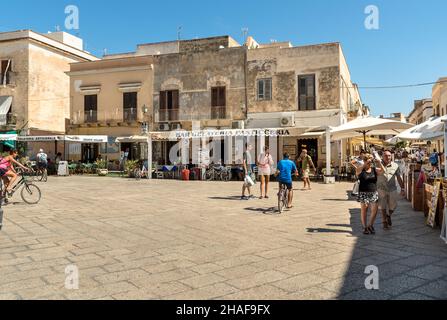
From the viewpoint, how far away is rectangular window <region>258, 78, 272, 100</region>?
71.8 ft

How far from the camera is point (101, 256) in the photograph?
487 centimetres

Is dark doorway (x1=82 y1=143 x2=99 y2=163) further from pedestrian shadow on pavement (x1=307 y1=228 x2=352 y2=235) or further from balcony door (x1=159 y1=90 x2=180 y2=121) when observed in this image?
pedestrian shadow on pavement (x1=307 y1=228 x2=352 y2=235)

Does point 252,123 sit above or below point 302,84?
below

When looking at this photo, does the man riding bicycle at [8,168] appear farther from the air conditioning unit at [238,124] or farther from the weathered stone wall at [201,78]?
the weathered stone wall at [201,78]

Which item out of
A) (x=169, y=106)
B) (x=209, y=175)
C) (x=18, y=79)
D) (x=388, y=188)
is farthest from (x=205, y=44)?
(x=388, y=188)

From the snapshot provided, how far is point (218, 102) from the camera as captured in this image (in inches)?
914

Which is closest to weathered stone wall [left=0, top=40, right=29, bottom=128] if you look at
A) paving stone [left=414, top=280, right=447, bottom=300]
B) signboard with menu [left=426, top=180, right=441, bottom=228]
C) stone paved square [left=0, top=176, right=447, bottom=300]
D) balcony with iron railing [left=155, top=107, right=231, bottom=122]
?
balcony with iron railing [left=155, top=107, right=231, bottom=122]

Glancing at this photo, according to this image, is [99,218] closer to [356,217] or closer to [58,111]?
[356,217]

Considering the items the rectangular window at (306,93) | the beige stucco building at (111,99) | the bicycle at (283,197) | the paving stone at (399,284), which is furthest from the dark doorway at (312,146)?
the paving stone at (399,284)

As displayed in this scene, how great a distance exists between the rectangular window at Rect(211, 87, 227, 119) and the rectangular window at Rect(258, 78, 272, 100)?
2202 mm

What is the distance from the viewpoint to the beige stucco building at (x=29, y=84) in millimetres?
26797

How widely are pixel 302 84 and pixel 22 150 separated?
19081 millimetres

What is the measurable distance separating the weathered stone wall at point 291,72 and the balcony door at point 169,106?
4.74m

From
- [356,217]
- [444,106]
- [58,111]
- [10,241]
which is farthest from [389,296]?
[58,111]
